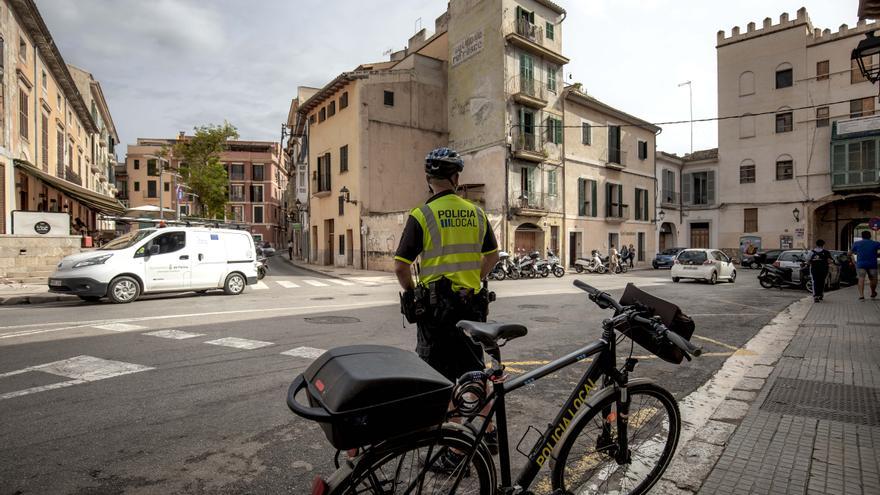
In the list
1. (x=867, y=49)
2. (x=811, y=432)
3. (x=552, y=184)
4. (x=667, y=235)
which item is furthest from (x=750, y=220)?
(x=811, y=432)

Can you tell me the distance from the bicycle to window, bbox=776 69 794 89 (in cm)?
3914

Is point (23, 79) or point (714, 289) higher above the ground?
point (23, 79)

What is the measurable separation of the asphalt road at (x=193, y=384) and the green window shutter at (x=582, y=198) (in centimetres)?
1968

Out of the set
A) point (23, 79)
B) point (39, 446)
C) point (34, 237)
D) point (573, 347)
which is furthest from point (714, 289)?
point (23, 79)

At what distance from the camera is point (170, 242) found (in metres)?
11.7

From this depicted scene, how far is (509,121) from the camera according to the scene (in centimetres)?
2509

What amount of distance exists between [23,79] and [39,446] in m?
22.4

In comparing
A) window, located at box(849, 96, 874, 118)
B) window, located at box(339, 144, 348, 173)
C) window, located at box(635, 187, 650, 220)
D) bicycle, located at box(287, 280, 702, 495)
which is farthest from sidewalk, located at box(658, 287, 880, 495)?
window, located at box(849, 96, 874, 118)

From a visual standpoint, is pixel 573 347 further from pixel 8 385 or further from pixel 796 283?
pixel 796 283

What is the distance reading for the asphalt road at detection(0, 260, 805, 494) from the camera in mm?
2885

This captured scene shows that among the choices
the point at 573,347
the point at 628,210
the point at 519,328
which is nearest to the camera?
the point at 519,328

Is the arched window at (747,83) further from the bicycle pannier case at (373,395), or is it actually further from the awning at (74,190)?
the awning at (74,190)

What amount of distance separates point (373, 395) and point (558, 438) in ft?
3.94

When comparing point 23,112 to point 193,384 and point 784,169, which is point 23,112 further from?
point 784,169
